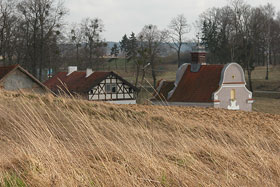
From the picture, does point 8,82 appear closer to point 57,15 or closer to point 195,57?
point 57,15

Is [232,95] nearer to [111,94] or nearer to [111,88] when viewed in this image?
[111,94]

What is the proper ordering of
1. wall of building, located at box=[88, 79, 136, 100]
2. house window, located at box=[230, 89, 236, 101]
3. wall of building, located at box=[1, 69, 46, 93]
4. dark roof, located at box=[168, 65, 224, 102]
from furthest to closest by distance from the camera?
1. wall of building, located at box=[88, 79, 136, 100]
2. house window, located at box=[230, 89, 236, 101]
3. dark roof, located at box=[168, 65, 224, 102]
4. wall of building, located at box=[1, 69, 46, 93]

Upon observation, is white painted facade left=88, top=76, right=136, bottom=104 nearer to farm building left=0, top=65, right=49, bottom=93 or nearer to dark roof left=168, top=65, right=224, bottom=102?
dark roof left=168, top=65, right=224, bottom=102

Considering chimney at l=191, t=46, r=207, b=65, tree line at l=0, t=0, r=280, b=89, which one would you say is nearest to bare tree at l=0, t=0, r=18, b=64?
tree line at l=0, t=0, r=280, b=89

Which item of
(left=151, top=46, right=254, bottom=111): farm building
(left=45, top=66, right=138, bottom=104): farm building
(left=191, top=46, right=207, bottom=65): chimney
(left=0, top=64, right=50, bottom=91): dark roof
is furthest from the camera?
(left=45, top=66, right=138, bottom=104): farm building

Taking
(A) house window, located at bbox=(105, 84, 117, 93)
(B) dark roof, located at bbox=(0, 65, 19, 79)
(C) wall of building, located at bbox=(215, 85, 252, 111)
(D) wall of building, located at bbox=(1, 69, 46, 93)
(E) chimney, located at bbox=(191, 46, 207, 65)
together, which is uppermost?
(E) chimney, located at bbox=(191, 46, 207, 65)

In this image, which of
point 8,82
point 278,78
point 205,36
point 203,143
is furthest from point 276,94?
point 203,143

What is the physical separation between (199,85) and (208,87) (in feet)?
3.32

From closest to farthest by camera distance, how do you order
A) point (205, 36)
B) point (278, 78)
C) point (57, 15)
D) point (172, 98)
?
1. point (172, 98)
2. point (57, 15)
3. point (278, 78)
4. point (205, 36)

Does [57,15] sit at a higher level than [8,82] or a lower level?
higher

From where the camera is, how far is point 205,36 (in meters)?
76.9

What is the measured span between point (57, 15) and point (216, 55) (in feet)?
98.7

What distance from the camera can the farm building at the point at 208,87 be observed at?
42.9 metres

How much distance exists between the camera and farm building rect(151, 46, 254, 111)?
4288 cm
